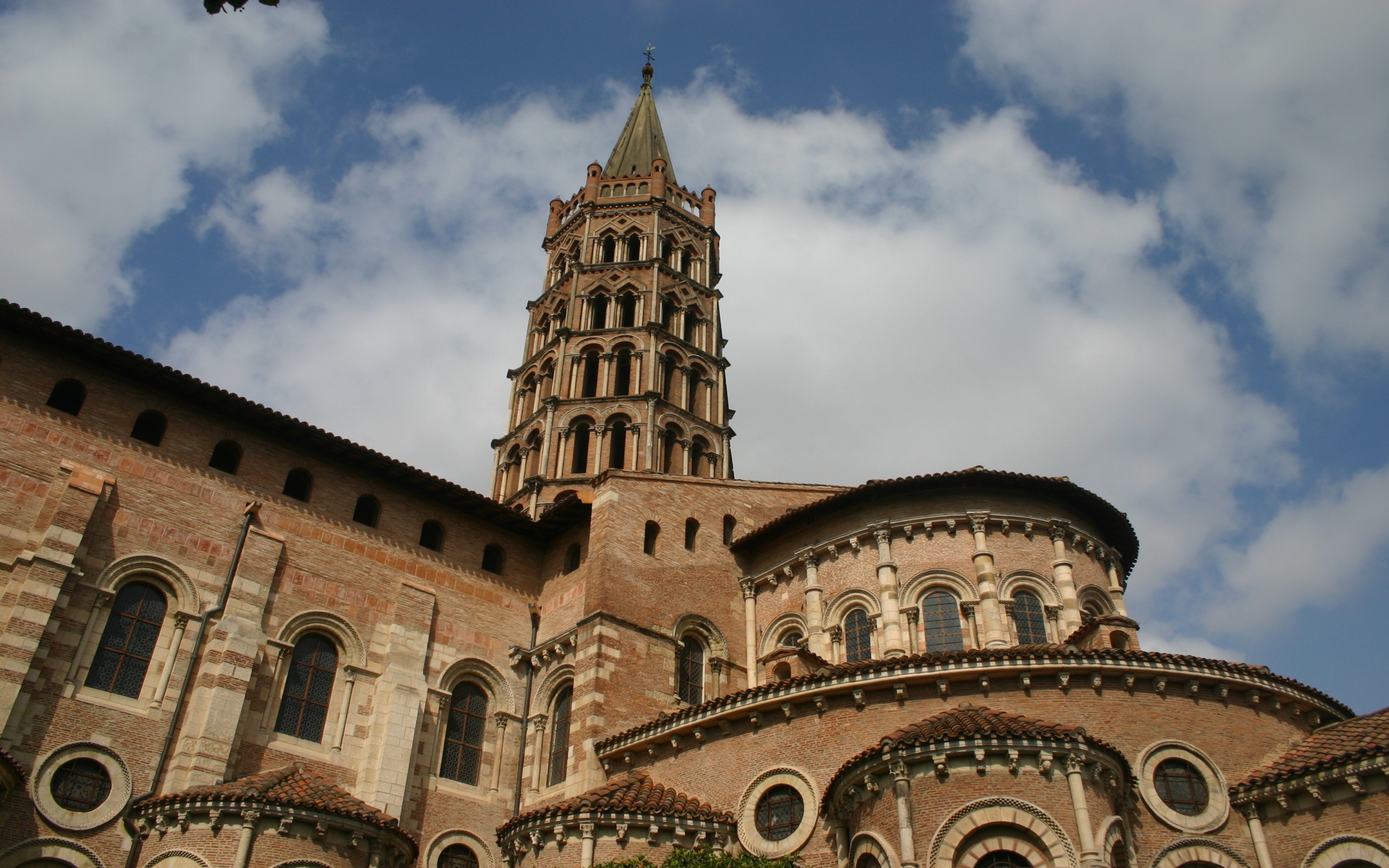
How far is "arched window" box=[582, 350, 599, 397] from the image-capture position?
42250 mm

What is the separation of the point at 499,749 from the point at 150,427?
33.7 ft

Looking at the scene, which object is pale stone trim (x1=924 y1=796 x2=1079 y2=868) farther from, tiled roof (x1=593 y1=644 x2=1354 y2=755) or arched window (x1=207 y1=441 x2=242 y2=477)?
arched window (x1=207 y1=441 x2=242 y2=477)

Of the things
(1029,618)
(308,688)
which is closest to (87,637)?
(308,688)

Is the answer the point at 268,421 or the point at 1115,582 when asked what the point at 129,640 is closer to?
the point at 268,421

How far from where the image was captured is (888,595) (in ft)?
76.5

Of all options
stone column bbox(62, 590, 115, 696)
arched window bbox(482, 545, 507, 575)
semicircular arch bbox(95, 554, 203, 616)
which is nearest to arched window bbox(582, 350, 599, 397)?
arched window bbox(482, 545, 507, 575)

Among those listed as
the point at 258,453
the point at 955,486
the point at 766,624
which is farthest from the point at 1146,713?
the point at 258,453

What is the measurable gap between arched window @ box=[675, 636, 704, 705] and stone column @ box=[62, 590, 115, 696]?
38.3ft

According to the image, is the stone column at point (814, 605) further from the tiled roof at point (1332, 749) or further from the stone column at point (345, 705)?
the stone column at point (345, 705)

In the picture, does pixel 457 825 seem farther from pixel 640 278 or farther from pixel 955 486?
pixel 640 278

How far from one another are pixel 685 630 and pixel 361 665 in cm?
730

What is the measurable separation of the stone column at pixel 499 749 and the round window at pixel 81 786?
304 inches

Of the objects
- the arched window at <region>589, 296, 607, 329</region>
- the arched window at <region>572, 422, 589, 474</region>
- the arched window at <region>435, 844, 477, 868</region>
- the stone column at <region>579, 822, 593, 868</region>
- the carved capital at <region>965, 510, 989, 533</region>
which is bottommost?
the stone column at <region>579, 822, 593, 868</region>

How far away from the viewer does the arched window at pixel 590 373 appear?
42.2m
